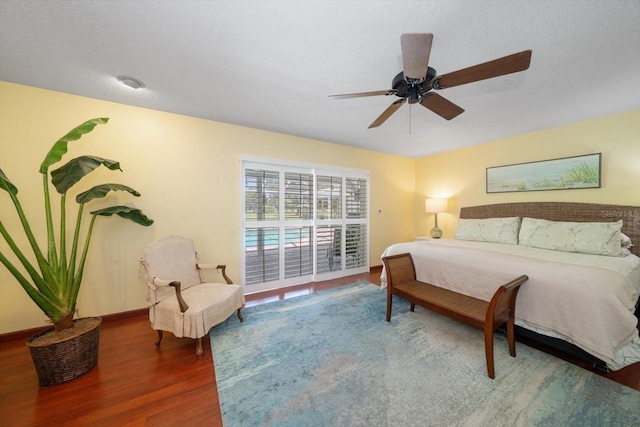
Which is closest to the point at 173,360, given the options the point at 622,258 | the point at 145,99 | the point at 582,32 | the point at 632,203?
the point at 145,99

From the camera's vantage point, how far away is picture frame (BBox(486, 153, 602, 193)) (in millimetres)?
2926

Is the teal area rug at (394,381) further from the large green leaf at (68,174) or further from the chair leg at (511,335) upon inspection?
the large green leaf at (68,174)

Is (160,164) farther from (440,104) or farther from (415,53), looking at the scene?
(440,104)

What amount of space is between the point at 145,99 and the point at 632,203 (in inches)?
234

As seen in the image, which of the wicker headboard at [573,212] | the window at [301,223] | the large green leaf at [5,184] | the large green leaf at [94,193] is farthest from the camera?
the window at [301,223]

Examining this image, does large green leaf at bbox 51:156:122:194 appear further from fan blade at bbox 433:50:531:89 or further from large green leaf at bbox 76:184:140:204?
fan blade at bbox 433:50:531:89

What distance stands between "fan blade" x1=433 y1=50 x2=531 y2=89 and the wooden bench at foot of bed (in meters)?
1.48

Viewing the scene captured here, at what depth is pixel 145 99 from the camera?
2422 mm

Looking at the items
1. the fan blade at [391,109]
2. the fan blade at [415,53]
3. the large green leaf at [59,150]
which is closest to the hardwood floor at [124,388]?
the large green leaf at [59,150]

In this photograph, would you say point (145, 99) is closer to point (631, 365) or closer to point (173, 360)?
point (173, 360)

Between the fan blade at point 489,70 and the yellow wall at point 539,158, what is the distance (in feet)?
9.57

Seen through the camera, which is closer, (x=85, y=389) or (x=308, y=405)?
(x=308, y=405)

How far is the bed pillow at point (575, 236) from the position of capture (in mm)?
2412

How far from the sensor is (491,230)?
11.2 feet
